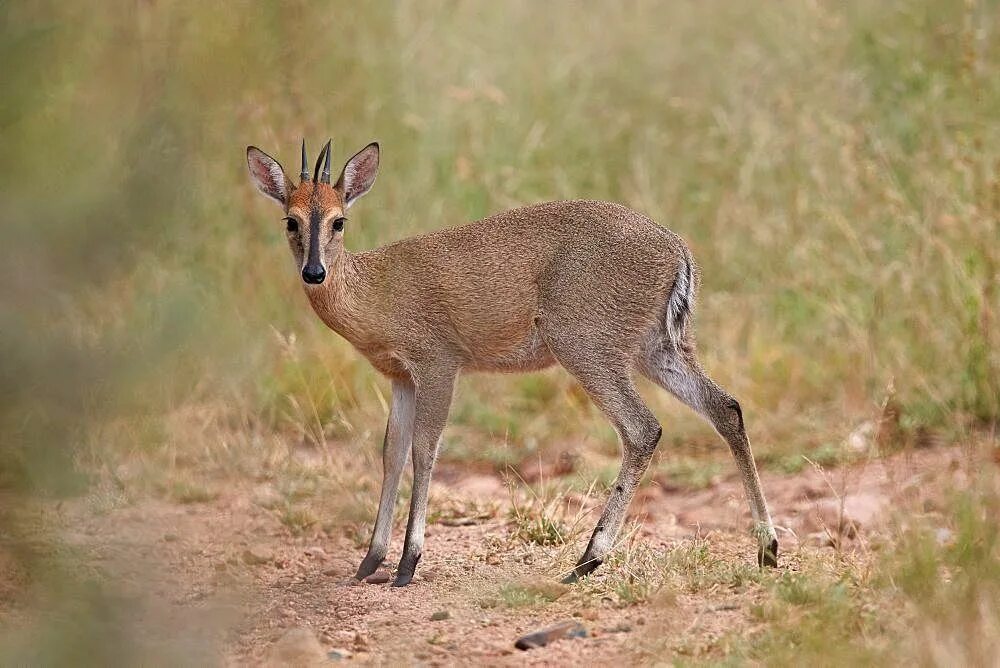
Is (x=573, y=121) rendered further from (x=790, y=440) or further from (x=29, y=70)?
(x=29, y=70)

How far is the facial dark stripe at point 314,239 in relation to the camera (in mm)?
6297

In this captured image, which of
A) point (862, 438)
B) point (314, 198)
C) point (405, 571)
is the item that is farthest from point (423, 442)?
point (862, 438)

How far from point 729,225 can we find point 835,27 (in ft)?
5.31

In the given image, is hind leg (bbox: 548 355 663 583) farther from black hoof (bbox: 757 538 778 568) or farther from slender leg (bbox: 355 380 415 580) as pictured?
slender leg (bbox: 355 380 415 580)

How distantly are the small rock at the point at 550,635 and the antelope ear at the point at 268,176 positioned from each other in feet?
8.11

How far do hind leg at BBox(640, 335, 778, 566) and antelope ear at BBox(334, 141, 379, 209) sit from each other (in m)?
1.60

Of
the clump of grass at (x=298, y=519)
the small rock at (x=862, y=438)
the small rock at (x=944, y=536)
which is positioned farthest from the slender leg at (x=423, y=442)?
the small rock at (x=862, y=438)

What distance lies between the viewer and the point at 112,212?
3201mm

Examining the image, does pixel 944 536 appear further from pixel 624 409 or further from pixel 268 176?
pixel 268 176

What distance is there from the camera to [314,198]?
650cm

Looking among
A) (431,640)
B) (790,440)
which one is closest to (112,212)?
(431,640)

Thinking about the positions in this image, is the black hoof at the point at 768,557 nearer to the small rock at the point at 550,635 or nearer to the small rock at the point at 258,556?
the small rock at the point at 550,635

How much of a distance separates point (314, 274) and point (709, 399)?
1892 mm

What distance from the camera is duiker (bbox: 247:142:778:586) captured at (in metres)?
6.42
